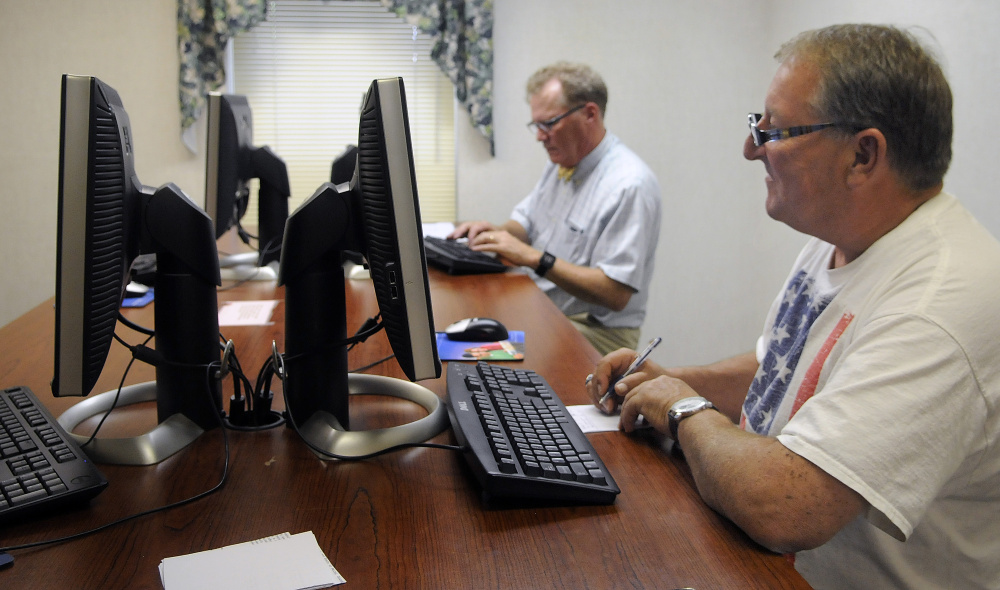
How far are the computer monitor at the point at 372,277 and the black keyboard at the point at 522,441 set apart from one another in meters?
0.07

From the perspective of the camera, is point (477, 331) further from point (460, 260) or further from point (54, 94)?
point (54, 94)

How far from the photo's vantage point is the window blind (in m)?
3.68

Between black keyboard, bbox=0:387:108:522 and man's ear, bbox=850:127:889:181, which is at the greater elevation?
man's ear, bbox=850:127:889:181

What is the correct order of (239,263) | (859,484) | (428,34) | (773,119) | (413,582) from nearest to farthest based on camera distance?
(413,582) → (859,484) → (773,119) → (239,263) → (428,34)

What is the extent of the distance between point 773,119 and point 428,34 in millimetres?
2716

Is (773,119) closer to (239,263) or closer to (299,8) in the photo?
(239,263)

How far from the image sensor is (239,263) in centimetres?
220

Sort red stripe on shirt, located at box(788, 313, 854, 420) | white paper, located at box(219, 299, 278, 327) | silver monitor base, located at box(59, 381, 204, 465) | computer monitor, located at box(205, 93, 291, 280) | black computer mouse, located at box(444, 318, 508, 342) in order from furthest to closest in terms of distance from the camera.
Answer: computer monitor, located at box(205, 93, 291, 280) → white paper, located at box(219, 299, 278, 327) → black computer mouse, located at box(444, 318, 508, 342) → red stripe on shirt, located at box(788, 313, 854, 420) → silver monitor base, located at box(59, 381, 204, 465)

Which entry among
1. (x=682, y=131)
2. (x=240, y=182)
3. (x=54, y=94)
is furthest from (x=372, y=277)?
(x=54, y=94)

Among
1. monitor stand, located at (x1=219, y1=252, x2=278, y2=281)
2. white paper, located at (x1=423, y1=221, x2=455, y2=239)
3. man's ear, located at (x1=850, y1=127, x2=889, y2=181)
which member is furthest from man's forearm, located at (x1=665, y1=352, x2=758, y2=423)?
white paper, located at (x1=423, y1=221, x2=455, y2=239)

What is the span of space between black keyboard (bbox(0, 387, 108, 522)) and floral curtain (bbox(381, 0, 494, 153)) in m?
2.86

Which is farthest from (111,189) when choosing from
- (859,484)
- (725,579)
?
(859,484)

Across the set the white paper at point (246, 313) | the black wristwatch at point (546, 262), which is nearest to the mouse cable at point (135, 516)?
the white paper at point (246, 313)

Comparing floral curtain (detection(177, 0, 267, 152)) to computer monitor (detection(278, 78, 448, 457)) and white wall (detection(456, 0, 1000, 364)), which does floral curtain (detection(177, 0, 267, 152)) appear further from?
computer monitor (detection(278, 78, 448, 457))
